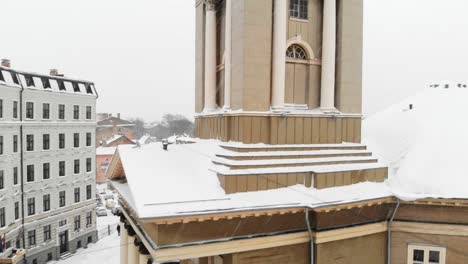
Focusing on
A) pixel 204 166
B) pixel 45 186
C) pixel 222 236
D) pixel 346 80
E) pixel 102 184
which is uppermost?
pixel 346 80

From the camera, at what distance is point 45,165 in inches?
1180

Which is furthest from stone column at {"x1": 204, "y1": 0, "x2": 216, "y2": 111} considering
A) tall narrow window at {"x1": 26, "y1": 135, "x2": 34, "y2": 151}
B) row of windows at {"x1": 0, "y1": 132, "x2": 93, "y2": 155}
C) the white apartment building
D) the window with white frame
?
tall narrow window at {"x1": 26, "y1": 135, "x2": 34, "y2": 151}

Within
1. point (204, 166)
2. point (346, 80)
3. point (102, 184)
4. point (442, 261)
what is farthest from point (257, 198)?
point (102, 184)

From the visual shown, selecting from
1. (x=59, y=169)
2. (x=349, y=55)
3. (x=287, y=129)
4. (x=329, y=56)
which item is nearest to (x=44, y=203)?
(x=59, y=169)

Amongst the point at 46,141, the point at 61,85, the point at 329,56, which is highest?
the point at 61,85

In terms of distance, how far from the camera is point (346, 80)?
469 inches

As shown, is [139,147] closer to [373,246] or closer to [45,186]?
[373,246]

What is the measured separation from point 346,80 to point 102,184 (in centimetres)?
5623

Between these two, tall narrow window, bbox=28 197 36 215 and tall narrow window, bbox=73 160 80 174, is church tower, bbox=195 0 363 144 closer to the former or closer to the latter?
tall narrow window, bbox=28 197 36 215

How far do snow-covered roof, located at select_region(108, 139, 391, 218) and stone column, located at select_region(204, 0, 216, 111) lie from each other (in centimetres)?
228

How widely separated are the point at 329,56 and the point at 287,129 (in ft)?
9.15

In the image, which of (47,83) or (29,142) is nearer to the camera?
(29,142)

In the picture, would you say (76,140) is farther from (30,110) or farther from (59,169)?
(30,110)

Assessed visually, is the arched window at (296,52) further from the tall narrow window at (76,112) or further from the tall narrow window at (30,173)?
the tall narrow window at (76,112)
